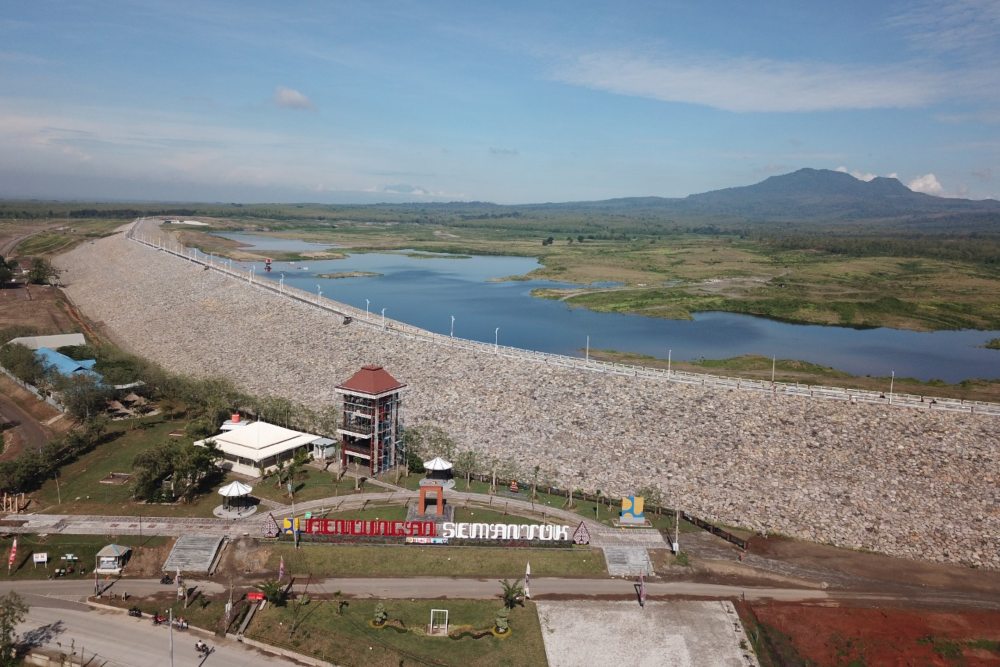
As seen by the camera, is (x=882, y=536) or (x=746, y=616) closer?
(x=746, y=616)

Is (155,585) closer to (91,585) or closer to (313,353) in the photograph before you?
(91,585)

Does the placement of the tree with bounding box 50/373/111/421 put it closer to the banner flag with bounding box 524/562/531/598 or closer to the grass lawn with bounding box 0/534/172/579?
the grass lawn with bounding box 0/534/172/579

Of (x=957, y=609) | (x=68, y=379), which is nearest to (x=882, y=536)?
(x=957, y=609)

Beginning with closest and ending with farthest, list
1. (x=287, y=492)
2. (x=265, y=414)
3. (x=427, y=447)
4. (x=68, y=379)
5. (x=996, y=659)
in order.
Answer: (x=996, y=659)
(x=287, y=492)
(x=427, y=447)
(x=265, y=414)
(x=68, y=379)

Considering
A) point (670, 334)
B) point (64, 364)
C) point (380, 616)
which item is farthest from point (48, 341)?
point (670, 334)

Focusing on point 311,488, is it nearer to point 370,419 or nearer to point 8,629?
point 370,419

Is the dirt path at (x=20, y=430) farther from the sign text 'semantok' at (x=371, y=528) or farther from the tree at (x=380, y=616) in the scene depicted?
the tree at (x=380, y=616)

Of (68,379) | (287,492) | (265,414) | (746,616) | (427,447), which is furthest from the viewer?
(68,379)

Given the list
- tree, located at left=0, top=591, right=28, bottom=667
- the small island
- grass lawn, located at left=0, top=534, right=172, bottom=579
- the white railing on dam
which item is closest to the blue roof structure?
the white railing on dam
